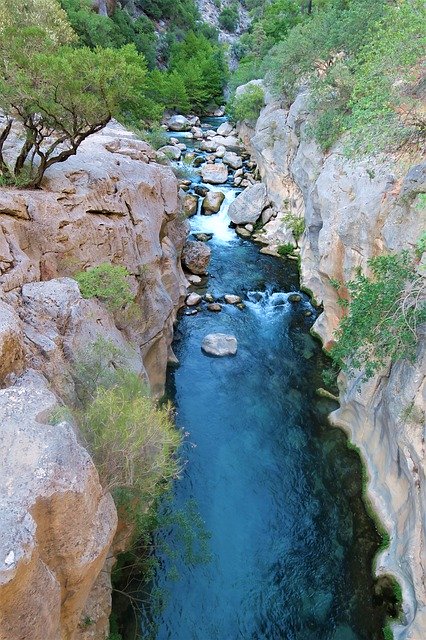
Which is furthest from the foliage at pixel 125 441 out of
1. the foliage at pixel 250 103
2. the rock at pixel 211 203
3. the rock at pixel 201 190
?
the foliage at pixel 250 103

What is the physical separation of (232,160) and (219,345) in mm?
22905

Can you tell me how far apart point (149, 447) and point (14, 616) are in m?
3.73

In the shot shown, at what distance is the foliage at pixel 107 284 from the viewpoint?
12.4m

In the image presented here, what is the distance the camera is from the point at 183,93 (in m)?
46.9

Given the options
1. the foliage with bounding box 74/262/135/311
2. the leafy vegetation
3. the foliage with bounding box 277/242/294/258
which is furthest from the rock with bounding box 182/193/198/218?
the foliage with bounding box 74/262/135/311

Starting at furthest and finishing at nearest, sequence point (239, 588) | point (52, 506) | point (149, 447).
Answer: point (239, 588) < point (149, 447) < point (52, 506)

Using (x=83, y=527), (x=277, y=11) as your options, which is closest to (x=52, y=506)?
(x=83, y=527)

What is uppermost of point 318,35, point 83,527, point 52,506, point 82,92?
point 318,35

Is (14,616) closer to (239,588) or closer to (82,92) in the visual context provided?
(239,588)

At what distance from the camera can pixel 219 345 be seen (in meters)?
19.6

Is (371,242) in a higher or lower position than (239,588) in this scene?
higher

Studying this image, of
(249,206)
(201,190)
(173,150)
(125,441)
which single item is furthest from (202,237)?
(125,441)

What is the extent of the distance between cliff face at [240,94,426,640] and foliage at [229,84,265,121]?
13.1 metres

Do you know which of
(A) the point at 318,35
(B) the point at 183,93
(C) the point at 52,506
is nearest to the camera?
(C) the point at 52,506
